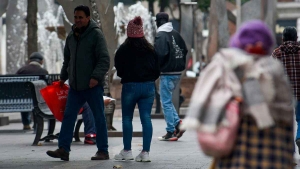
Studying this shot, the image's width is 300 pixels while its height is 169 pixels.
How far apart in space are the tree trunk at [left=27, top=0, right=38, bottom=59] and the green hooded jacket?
1074cm

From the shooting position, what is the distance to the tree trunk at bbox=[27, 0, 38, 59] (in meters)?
21.0

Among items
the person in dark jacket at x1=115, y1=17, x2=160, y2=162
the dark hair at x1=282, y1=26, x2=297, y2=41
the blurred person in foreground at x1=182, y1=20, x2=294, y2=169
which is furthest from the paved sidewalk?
the blurred person in foreground at x1=182, y1=20, x2=294, y2=169

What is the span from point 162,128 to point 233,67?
11677 mm

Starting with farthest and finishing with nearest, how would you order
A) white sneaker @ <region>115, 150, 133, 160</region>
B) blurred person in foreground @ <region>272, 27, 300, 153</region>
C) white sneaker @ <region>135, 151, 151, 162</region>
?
white sneaker @ <region>115, 150, 133, 160</region> < white sneaker @ <region>135, 151, 151, 162</region> < blurred person in foreground @ <region>272, 27, 300, 153</region>

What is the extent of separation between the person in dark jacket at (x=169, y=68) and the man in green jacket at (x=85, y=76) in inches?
122

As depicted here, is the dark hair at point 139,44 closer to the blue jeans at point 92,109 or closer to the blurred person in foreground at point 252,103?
the blue jeans at point 92,109

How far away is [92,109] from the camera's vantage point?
33.8 ft

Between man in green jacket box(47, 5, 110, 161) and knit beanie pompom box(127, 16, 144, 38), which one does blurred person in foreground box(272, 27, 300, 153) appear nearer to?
knit beanie pompom box(127, 16, 144, 38)

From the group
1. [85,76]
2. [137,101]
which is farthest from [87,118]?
[85,76]

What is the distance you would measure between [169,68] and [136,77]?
3352 mm

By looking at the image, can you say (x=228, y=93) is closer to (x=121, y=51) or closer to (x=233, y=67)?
(x=233, y=67)

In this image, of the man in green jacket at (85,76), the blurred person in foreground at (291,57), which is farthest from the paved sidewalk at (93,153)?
the blurred person in foreground at (291,57)

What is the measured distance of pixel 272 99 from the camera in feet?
16.9

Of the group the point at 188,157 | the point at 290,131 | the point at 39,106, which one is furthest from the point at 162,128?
the point at 290,131
